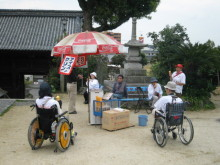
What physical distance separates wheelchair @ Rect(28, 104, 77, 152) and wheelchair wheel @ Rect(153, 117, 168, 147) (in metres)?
1.93

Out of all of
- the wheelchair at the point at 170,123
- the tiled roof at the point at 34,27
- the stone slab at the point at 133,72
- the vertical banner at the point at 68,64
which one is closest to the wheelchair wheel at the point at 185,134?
the wheelchair at the point at 170,123

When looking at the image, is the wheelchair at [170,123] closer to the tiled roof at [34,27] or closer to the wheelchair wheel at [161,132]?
the wheelchair wheel at [161,132]

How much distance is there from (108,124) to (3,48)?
9.79 m

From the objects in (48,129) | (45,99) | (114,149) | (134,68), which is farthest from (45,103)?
(134,68)

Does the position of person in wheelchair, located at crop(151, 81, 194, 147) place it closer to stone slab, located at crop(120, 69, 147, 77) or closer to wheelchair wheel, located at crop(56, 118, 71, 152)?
wheelchair wheel, located at crop(56, 118, 71, 152)

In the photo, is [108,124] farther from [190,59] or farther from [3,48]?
[3,48]

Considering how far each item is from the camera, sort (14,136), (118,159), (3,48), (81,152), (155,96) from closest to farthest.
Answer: (118,159)
(81,152)
(14,136)
(155,96)
(3,48)

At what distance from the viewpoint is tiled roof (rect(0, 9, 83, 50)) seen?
1437 cm

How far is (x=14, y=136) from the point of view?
6.04 m

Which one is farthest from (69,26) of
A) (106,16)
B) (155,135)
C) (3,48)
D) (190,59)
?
(155,135)

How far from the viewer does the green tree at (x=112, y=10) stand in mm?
16453

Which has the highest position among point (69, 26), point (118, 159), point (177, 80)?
point (69, 26)

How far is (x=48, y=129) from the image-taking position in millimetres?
4836

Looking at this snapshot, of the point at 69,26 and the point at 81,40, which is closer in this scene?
the point at 81,40
